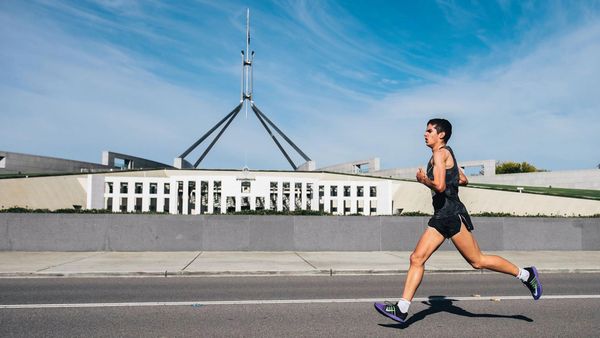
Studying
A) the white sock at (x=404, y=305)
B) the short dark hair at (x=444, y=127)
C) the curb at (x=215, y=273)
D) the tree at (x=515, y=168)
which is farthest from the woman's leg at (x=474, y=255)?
the tree at (x=515, y=168)

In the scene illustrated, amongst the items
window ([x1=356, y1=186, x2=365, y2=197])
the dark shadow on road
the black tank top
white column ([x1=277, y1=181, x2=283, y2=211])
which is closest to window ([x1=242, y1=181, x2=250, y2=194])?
white column ([x1=277, y1=181, x2=283, y2=211])

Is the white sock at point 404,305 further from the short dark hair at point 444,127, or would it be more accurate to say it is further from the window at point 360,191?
the window at point 360,191

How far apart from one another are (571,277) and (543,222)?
5.36 metres

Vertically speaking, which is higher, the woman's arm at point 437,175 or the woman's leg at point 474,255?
the woman's arm at point 437,175

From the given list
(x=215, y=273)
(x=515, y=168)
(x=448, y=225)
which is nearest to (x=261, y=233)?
(x=215, y=273)

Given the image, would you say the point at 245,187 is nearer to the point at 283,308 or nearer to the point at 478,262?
the point at 283,308

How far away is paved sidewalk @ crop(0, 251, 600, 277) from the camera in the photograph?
30.1 feet

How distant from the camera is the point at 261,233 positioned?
1326 centimetres

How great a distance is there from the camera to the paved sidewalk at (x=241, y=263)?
Answer: 30.1ft

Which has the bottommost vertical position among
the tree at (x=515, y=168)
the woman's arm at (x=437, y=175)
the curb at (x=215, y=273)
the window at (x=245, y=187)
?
the curb at (x=215, y=273)

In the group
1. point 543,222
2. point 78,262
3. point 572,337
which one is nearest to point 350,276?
point 572,337

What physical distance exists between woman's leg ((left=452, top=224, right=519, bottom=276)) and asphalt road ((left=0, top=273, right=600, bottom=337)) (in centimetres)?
61

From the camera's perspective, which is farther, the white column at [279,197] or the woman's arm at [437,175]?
the white column at [279,197]

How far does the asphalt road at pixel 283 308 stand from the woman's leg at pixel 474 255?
611mm
